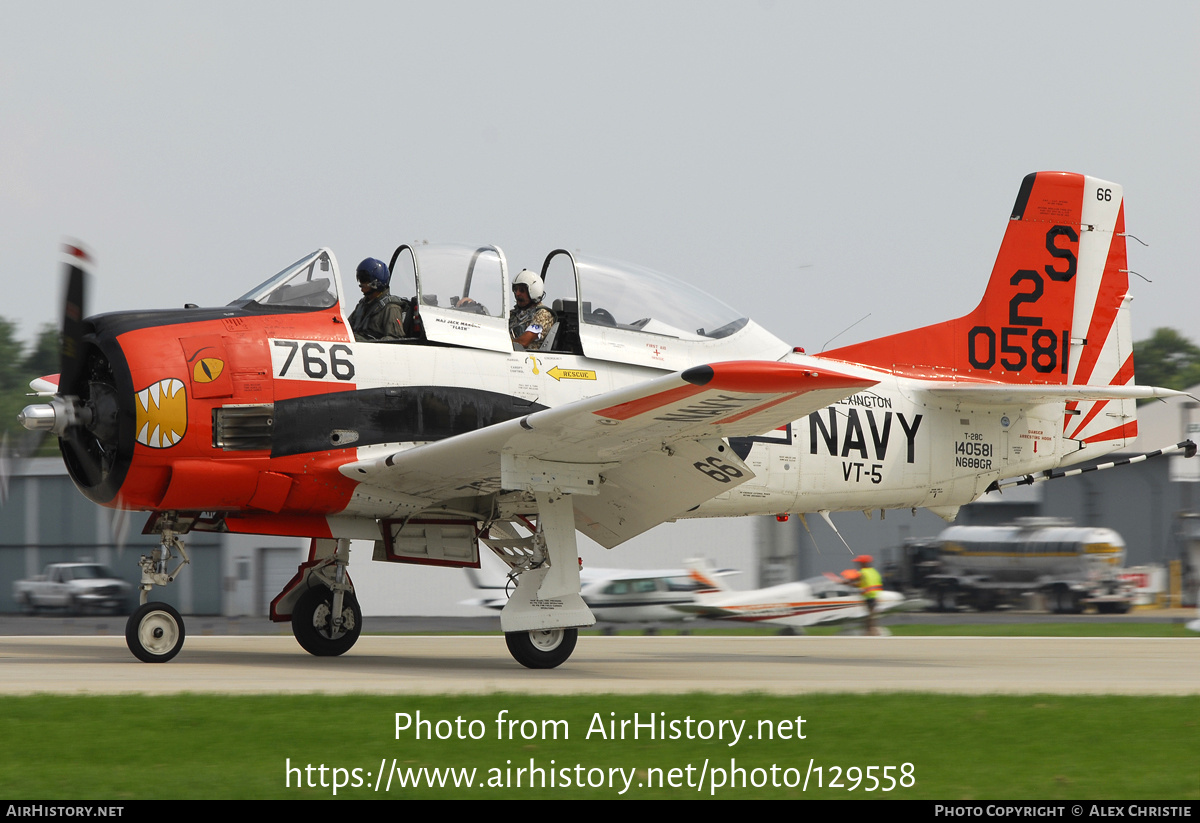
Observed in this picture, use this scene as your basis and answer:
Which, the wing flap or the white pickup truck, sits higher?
the wing flap

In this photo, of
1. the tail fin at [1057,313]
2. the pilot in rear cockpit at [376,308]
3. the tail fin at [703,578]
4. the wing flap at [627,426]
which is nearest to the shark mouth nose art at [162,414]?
the wing flap at [627,426]

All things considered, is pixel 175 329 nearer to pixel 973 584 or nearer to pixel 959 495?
pixel 959 495

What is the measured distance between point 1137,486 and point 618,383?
33.5m

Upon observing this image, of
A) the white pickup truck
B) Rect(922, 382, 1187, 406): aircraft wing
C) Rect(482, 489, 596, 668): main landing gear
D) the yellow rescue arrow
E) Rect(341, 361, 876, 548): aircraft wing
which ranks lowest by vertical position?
the white pickup truck

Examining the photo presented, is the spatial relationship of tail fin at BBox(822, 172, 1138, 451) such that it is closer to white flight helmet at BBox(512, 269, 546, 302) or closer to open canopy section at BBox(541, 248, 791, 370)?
open canopy section at BBox(541, 248, 791, 370)

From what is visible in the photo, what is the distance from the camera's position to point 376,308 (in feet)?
37.6

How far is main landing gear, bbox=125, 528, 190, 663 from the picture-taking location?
35.8ft

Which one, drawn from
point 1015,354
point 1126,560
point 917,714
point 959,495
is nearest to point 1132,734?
point 917,714

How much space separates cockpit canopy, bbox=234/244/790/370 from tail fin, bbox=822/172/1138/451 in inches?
114

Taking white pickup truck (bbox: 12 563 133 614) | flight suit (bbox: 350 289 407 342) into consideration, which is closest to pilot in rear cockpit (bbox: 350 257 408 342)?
flight suit (bbox: 350 289 407 342)

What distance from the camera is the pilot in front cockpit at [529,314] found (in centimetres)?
1176

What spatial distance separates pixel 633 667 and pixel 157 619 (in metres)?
A: 4.56

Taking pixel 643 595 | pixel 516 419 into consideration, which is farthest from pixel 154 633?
pixel 643 595

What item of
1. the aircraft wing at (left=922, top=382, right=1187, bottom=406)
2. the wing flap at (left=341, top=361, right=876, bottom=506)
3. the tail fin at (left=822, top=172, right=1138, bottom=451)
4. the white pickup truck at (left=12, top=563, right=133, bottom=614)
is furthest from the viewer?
the white pickup truck at (left=12, top=563, right=133, bottom=614)
